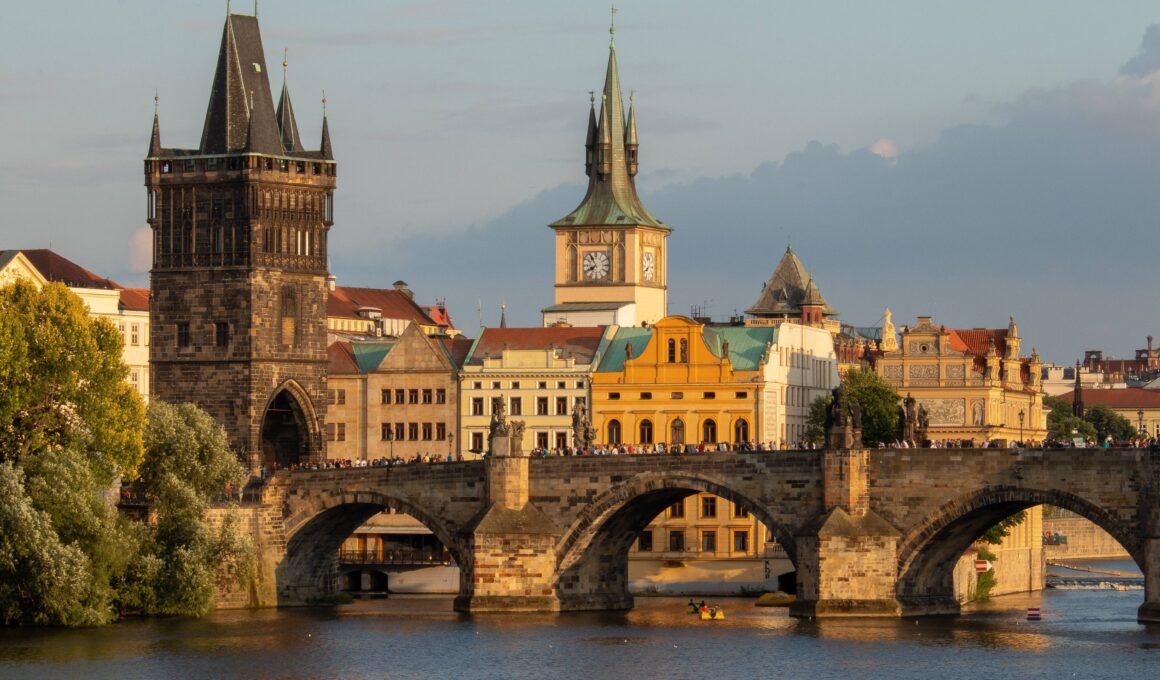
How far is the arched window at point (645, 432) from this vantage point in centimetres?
14288

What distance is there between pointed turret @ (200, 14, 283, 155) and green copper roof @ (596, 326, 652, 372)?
20.8m

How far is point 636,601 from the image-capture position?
126750mm

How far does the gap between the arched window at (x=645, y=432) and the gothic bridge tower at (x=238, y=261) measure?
55.2 ft

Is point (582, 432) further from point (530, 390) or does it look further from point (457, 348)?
point (457, 348)

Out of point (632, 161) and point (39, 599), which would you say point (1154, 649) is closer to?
point (39, 599)

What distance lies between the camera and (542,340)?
14900 cm

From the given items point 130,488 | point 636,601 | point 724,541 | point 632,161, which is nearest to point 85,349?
point 130,488

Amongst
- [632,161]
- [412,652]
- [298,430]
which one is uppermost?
[632,161]

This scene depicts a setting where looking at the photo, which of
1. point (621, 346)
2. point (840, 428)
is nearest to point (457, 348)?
point (621, 346)

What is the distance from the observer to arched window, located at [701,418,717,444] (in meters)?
142

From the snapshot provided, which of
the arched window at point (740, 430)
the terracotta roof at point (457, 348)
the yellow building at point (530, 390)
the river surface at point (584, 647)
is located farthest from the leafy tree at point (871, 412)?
the river surface at point (584, 647)

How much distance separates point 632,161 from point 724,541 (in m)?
31.4

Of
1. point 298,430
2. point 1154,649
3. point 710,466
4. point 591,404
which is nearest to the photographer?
point 1154,649

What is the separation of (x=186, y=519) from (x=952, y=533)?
2850cm
